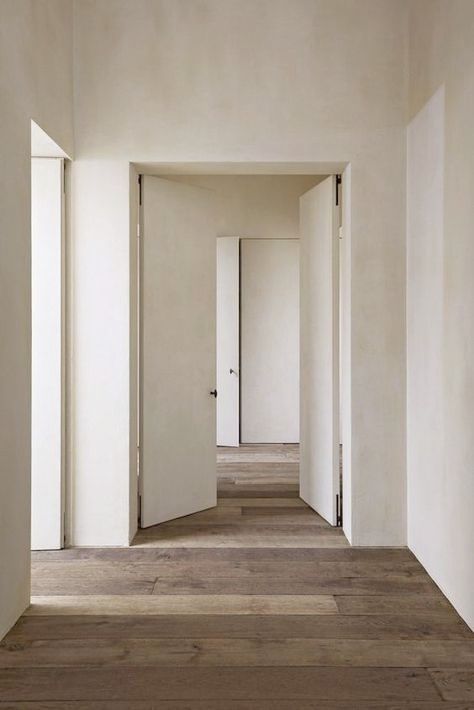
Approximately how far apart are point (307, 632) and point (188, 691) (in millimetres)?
633

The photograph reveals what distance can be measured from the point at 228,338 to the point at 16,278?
417 centimetres

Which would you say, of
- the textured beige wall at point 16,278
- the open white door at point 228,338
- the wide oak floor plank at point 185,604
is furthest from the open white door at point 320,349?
the open white door at point 228,338

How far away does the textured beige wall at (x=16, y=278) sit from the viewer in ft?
8.64

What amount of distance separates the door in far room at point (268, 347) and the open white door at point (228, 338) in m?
0.16

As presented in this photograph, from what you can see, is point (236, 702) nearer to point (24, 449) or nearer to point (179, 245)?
point (24, 449)

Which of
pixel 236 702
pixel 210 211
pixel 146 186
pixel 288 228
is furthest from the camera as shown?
pixel 288 228

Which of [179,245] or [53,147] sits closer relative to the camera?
[53,147]

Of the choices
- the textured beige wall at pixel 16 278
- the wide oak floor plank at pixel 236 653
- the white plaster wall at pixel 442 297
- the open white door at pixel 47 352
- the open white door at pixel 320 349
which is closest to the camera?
the wide oak floor plank at pixel 236 653

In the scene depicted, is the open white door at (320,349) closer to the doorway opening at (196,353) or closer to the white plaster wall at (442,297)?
the doorway opening at (196,353)

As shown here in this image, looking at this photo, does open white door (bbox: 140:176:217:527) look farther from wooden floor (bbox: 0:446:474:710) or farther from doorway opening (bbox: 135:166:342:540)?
wooden floor (bbox: 0:446:474:710)

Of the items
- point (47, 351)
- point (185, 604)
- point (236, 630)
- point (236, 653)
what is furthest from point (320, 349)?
point (236, 653)

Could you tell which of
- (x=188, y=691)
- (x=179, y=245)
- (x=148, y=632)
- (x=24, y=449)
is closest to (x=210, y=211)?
(x=179, y=245)

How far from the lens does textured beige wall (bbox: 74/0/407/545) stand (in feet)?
12.1

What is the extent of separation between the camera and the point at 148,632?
266cm
